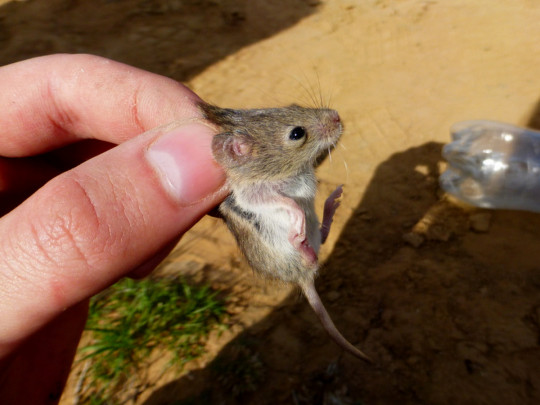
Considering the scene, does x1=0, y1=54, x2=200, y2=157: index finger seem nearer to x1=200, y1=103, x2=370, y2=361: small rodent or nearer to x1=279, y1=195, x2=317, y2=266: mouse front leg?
x1=200, y1=103, x2=370, y2=361: small rodent

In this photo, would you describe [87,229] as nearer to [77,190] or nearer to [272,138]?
[77,190]

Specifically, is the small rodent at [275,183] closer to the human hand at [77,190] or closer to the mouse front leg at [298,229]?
the mouse front leg at [298,229]

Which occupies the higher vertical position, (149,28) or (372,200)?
(149,28)

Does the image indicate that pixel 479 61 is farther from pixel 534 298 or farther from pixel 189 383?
pixel 189 383

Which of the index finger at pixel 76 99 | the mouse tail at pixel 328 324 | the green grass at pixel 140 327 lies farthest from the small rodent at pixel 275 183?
the green grass at pixel 140 327

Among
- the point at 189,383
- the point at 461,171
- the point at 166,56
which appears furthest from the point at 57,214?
the point at 166,56

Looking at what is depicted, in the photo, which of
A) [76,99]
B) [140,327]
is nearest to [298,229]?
[76,99]
